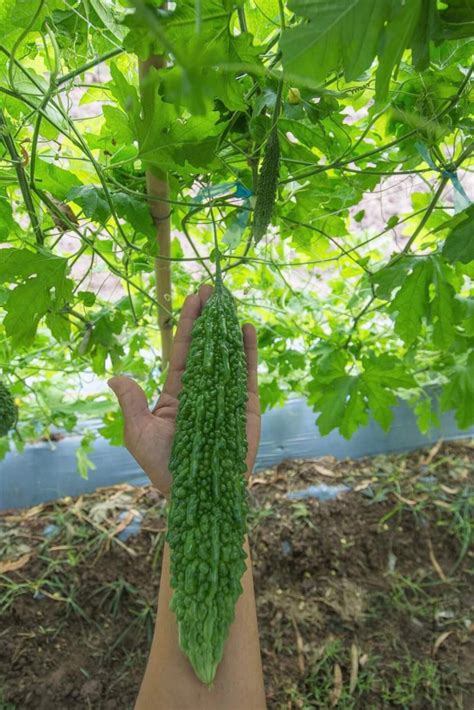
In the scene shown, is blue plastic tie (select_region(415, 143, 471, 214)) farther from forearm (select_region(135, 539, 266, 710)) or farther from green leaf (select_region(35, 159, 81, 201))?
forearm (select_region(135, 539, 266, 710))

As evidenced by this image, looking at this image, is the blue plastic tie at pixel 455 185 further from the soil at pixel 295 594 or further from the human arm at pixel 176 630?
the soil at pixel 295 594

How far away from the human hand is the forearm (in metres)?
0.37

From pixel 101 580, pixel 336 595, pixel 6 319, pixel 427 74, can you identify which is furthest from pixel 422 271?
pixel 101 580

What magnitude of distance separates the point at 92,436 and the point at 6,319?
1.32 m

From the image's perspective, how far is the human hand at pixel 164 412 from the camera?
59.0 inches

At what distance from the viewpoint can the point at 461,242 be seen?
125 centimetres

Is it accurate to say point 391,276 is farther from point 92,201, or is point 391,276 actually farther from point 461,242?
point 92,201

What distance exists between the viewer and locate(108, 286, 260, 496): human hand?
1.50 metres

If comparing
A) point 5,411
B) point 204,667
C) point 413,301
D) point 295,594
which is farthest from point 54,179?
point 295,594

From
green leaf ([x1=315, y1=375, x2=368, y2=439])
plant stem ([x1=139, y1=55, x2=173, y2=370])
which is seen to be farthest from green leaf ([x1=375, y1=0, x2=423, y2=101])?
green leaf ([x1=315, y1=375, x2=368, y2=439])

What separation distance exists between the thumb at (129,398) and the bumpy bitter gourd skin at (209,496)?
14.0 inches

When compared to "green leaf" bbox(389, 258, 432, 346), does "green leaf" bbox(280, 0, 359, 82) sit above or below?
above

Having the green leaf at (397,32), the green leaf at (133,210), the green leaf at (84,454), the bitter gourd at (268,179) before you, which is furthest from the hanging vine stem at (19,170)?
the green leaf at (84,454)

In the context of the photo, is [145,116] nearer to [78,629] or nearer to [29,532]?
[78,629]
